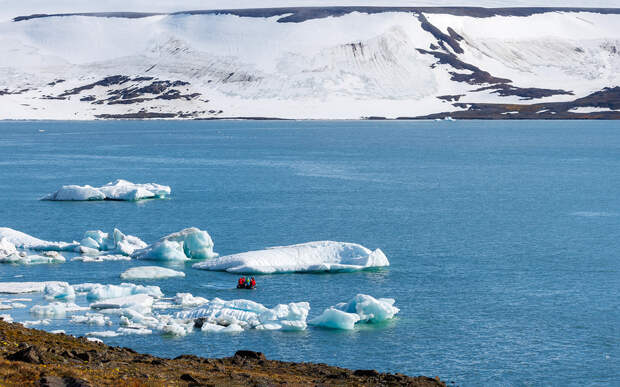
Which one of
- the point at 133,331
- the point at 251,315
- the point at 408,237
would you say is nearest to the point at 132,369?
the point at 133,331

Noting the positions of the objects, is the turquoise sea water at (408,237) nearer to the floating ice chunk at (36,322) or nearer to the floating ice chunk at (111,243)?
the floating ice chunk at (36,322)

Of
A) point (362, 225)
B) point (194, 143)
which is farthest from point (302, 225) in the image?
point (194, 143)

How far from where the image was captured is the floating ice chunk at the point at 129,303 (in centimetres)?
3350

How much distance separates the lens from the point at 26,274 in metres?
41.3

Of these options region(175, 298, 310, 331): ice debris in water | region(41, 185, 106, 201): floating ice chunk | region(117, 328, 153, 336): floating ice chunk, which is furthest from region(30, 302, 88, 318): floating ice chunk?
region(41, 185, 106, 201): floating ice chunk

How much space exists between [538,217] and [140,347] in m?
39.9

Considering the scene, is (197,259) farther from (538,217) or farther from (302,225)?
(538,217)

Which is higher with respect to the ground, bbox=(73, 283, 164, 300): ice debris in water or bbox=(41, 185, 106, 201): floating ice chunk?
bbox=(73, 283, 164, 300): ice debris in water

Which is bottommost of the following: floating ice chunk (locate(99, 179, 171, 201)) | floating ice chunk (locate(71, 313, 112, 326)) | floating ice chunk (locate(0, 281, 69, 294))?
floating ice chunk (locate(99, 179, 171, 201))

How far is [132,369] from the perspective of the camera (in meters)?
22.3

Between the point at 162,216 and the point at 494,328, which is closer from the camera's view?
the point at 494,328

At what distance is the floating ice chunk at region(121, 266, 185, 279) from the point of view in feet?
131

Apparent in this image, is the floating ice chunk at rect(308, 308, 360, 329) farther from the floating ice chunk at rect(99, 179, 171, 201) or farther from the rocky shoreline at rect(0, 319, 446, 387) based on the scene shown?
the floating ice chunk at rect(99, 179, 171, 201)

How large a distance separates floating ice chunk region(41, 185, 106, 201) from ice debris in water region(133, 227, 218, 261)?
25105mm
